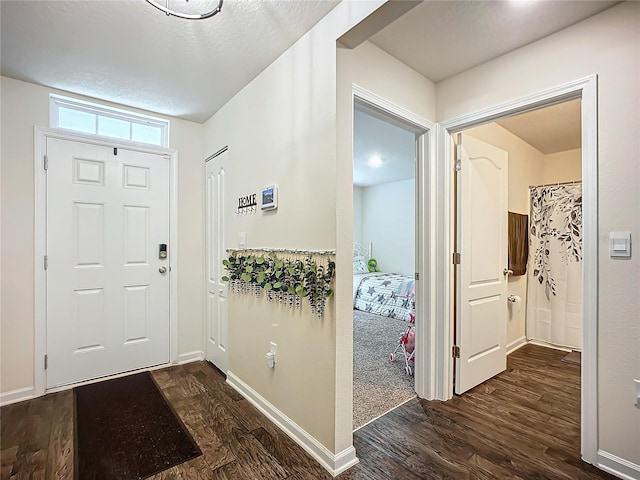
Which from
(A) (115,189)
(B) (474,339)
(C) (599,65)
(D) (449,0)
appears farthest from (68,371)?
(C) (599,65)

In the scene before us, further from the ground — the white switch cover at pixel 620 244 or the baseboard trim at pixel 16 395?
the white switch cover at pixel 620 244

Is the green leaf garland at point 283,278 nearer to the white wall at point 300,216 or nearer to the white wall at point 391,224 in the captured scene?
the white wall at point 300,216

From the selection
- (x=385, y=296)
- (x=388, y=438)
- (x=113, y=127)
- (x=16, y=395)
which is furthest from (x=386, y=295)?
(x=16, y=395)

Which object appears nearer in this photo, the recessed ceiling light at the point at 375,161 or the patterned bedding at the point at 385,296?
the patterned bedding at the point at 385,296

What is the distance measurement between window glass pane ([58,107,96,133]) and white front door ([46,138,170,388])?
0.16m

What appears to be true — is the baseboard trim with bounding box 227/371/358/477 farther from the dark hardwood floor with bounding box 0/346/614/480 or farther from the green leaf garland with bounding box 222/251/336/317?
the green leaf garland with bounding box 222/251/336/317

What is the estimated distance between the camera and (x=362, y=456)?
5.72 ft

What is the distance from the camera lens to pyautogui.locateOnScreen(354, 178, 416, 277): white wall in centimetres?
648

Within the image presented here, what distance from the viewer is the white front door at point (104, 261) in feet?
8.32

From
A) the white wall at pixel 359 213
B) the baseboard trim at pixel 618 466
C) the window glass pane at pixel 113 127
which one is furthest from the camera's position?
the white wall at pixel 359 213

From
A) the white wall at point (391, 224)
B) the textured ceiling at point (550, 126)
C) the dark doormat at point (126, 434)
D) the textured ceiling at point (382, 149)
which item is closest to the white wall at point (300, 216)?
the dark doormat at point (126, 434)

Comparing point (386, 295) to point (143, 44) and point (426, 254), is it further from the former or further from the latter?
point (143, 44)

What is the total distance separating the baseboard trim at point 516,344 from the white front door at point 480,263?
688mm

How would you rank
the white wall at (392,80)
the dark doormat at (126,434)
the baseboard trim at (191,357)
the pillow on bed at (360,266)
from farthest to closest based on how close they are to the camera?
the pillow on bed at (360,266)
the baseboard trim at (191,357)
the white wall at (392,80)
the dark doormat at (126,434)
